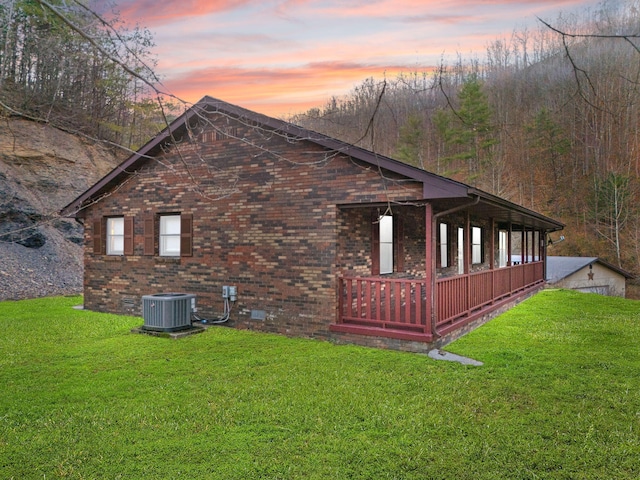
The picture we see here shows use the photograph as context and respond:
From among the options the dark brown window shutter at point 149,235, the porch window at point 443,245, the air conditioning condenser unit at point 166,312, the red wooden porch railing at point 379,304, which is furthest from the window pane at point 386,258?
the dark brown window shutter at point 149,235

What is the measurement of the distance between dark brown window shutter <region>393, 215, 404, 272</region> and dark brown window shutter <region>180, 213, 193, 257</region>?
5.05m

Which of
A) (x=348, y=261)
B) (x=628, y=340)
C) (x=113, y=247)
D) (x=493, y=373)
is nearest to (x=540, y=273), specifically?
(x=628, y=340)

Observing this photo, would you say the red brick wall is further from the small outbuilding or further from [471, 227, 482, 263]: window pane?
the small outbuilding

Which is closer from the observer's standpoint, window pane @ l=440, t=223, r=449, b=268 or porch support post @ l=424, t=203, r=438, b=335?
porch support post @ l=424, t=203, r=438, b=335

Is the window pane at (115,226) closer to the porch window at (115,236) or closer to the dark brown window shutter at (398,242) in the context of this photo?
the porch window at (115,236)

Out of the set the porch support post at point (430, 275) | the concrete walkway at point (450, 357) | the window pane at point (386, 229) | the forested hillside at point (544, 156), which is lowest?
the concrete walkway at point (450, 357)

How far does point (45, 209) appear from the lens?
2241 centimetres

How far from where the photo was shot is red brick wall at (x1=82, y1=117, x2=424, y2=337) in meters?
9.60

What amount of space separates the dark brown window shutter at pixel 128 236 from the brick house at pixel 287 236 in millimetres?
37

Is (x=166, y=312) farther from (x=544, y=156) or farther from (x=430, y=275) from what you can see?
(x=544, y=156)

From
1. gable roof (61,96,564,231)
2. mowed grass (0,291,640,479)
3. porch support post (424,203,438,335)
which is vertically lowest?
mowed grass (0,291,640,479)

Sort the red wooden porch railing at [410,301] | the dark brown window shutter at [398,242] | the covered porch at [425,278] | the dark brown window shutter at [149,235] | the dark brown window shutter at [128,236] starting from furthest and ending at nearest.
→ 1. the dark brown window shutter at [128,236]
2. the dark brown window shutter at [149,235]
3. the dark brown window shutter at [398,242]
4. the red wooden porch railing at [410,301]
5. the covered porch at [425,278]

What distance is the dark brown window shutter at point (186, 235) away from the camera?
11.7 metres

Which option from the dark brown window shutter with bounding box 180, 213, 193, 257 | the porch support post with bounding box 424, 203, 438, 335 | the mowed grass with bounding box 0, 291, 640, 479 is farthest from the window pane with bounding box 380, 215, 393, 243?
the dark brown window shutter with bounding box 180, 213, 193, 257
